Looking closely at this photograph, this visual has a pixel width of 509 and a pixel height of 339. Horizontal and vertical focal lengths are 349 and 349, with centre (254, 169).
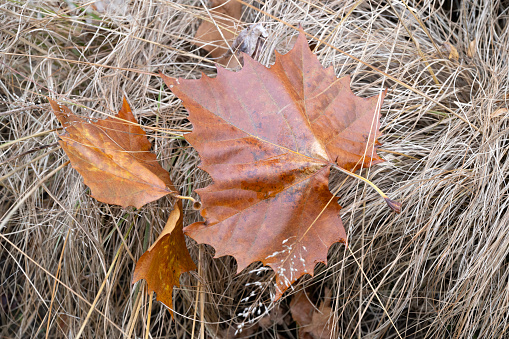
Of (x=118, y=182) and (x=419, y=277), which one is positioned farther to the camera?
(x=419, y=277)

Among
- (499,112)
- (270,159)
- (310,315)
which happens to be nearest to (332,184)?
(270,159)

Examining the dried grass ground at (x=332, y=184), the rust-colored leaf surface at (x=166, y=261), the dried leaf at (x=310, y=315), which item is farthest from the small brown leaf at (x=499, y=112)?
the rust-colored leaf surface at (x=166, y=261)

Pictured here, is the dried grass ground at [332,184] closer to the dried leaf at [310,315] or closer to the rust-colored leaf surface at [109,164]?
the dried leaf at [310,315]

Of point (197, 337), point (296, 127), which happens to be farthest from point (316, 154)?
point (197, 337)

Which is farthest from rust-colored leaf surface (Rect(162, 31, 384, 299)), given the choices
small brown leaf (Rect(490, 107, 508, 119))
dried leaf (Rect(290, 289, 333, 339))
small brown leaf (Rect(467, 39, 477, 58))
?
small brown leaf (Rect(467, 39, 477, 58))

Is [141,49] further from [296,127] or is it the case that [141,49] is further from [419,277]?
[419,277]

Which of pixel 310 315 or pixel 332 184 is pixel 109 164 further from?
pixel 310 315

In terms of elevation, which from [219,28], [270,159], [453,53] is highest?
[453,53]
